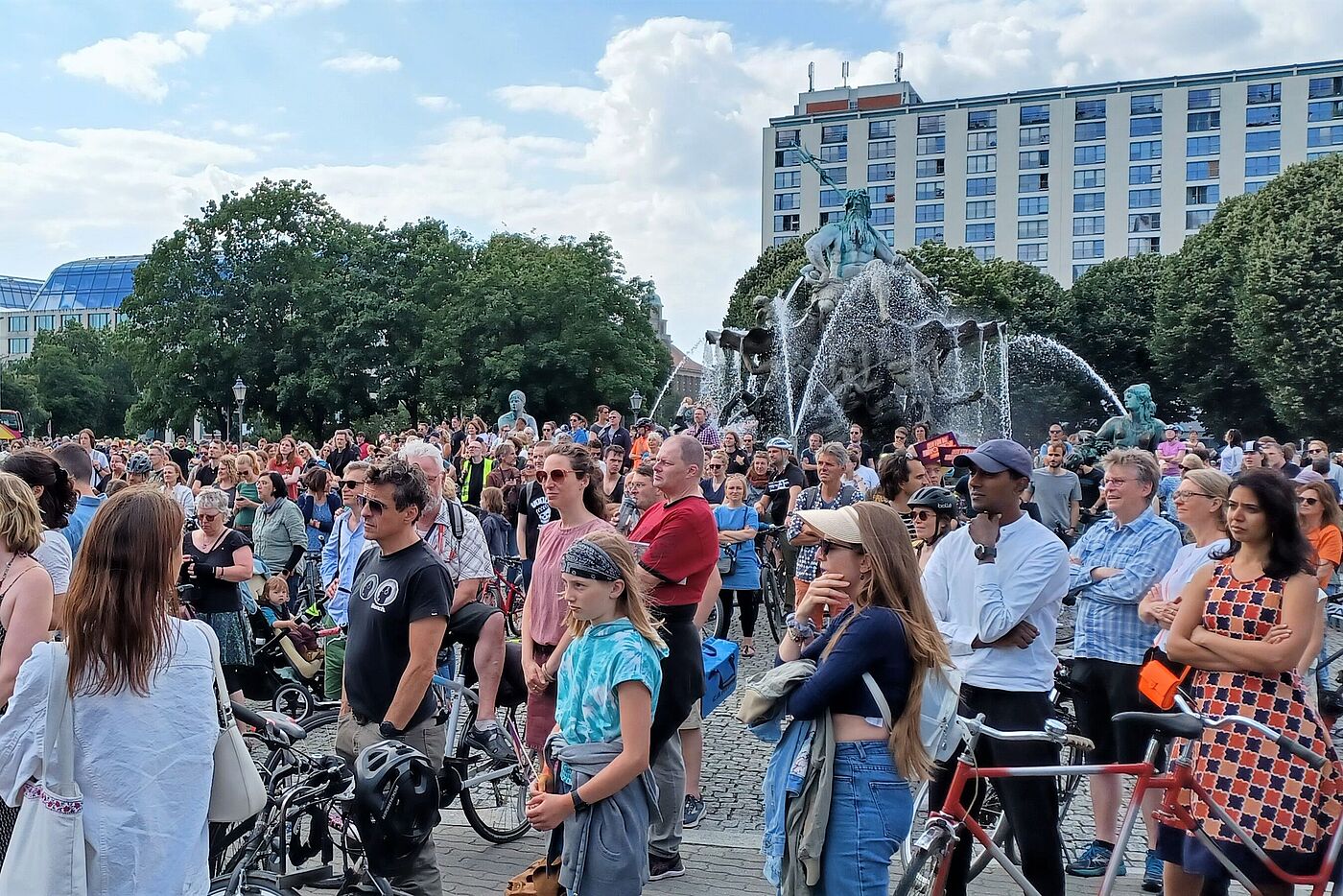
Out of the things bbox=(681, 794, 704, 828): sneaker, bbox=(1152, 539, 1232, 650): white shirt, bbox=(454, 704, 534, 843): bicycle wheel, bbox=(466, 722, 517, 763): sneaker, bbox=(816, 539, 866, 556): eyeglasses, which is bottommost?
bbox=(681, 794, 704, 828): sneaker

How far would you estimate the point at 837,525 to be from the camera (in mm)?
3779

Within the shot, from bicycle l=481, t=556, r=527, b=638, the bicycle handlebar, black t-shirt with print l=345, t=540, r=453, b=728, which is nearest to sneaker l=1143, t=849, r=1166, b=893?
the bicycle handlebar

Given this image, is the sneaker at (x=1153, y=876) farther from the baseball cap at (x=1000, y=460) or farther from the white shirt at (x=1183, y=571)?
the baseball cap at (x=1000, y=460)

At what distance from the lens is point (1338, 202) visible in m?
36.6

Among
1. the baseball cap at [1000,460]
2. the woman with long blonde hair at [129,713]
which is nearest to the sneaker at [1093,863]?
the baseball cap at [1000,460]

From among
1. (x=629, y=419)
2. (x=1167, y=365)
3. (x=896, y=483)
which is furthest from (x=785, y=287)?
(x=896, y=483)

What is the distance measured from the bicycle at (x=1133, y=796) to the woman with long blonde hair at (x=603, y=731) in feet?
3.51

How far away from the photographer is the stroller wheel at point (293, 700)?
332 inches

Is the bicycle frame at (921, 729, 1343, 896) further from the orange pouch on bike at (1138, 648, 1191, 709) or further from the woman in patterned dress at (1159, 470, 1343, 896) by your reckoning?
the orange pouch on bike at (1138, 648, 1191, 709)

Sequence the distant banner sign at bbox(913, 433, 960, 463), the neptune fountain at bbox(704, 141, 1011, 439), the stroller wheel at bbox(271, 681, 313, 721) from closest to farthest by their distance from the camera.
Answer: the stroller wheel at bbox(271, 681, 313, 721)
the distant banner sign at bbox(913, 433, 960, 463)
the neptune fountain at bbox(704, 141, 1011, 439)

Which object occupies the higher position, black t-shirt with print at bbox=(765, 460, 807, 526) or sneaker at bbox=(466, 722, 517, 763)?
black t-shirt with print at bbox=(765, 460, 807, 526)

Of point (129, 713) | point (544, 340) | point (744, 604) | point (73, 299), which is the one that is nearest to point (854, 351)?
point (744, 604)

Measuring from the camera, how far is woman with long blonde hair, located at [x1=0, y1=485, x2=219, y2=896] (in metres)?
2.96

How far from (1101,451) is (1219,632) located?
1434 cm
